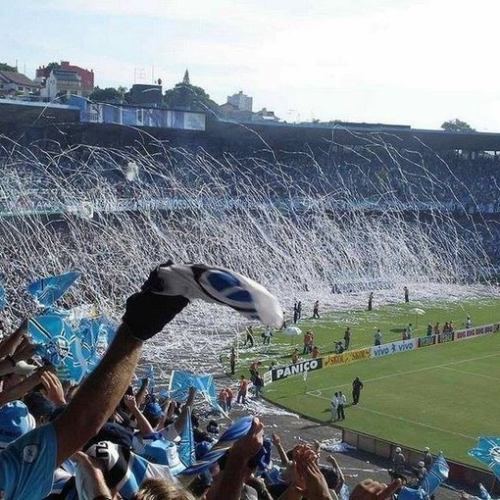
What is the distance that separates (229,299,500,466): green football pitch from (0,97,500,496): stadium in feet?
0.33

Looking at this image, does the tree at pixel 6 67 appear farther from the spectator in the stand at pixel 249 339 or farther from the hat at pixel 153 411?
the hat at pixel 153 411

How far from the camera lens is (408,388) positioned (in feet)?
96.5

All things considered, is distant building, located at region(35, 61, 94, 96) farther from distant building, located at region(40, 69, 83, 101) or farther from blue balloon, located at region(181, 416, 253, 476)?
blue balloon, located at region(181, 416, 253, 476)

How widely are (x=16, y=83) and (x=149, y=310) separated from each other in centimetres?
11576

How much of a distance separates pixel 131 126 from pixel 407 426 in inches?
1370

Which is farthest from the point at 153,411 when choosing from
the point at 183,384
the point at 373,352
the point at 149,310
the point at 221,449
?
the point at 373,352

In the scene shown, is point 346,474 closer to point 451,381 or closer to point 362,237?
point 451,381

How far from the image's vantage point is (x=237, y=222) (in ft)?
165

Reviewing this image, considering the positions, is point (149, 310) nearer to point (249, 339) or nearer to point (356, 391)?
point (356, 391)

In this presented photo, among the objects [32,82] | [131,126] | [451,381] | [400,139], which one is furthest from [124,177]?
[32,82]

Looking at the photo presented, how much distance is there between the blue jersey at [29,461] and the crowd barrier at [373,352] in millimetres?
25693

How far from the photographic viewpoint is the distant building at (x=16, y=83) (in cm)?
11126

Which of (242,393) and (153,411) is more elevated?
(153,411)

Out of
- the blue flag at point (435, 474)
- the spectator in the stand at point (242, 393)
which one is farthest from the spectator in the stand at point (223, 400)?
the blue flag at point (435, 474)
